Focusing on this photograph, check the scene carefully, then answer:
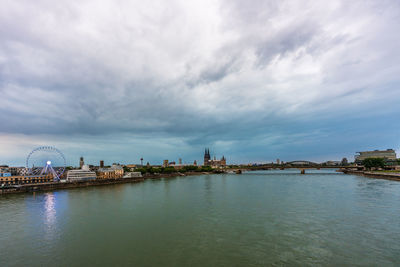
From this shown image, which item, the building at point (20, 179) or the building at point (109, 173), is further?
the building at point (109, 173)

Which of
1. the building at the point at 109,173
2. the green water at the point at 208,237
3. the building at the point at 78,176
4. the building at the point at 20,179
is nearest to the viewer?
the green water at the point at 208,237

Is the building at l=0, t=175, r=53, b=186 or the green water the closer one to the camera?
the green water

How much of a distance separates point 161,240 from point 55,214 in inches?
754

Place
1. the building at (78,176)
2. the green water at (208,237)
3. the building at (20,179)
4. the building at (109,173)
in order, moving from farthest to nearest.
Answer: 1. the building at (109,173)
2. the building at (78,176)
3. the building at (20,179)
4. the green water at (208,237)

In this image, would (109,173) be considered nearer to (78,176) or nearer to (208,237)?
(78,176)

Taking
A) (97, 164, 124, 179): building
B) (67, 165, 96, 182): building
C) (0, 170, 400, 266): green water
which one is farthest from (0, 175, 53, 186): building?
(0, 170, 400, 266): green water

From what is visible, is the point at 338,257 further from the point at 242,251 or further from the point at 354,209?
the point at 354,209

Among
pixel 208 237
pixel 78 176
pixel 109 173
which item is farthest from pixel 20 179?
pixel 208 237

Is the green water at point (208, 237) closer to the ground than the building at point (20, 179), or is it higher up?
closer to the ground

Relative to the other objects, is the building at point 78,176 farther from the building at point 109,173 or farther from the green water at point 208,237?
the green water at point 208,237

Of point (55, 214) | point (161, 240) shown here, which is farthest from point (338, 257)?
point (55, 214)

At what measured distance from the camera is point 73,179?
230 ft

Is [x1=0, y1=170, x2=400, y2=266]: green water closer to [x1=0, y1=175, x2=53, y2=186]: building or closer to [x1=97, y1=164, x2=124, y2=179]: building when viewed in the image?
[x1=0, y1=175, x2=53, y2=186]: building

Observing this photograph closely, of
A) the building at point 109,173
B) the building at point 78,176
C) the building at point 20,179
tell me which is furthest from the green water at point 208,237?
the building at point 109,173
